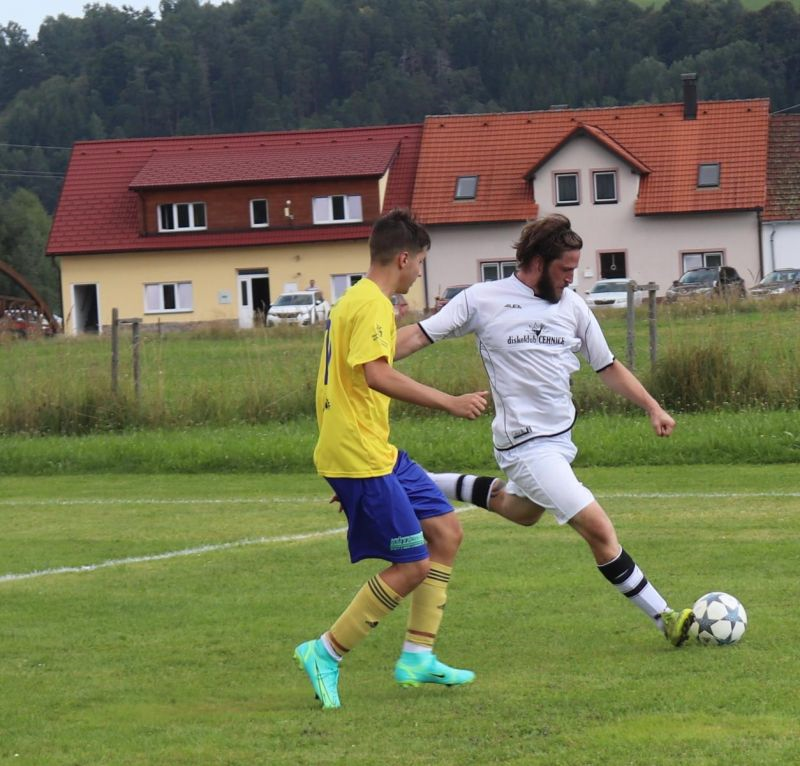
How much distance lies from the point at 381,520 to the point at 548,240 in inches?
66.2

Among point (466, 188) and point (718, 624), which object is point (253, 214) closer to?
point (466, 188)

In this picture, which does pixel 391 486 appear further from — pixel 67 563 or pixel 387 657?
pixel 67 563

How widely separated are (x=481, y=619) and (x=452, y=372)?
10.7 meters

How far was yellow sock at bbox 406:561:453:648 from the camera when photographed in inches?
253

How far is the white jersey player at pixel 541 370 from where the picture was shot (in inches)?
272

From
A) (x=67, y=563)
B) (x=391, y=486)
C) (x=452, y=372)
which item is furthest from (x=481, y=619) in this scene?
(x=452, y=372)

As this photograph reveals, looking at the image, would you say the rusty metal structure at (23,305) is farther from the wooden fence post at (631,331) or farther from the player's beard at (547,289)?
the player's beard at (547,289)

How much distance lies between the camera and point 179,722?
19.2 feet

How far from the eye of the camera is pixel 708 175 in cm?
5816

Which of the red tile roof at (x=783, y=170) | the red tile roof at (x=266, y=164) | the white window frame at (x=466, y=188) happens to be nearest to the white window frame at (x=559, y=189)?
the white window frame at (x=466, y=188)

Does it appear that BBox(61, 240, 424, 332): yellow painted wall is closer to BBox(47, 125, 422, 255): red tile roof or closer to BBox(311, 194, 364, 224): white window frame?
BBox(47, 125, 422, 255): red tile roof

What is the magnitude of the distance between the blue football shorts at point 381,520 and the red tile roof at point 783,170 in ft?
172

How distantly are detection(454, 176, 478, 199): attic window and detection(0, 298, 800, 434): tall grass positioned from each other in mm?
38945

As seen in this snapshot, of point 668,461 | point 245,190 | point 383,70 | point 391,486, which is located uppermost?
point 383,70
